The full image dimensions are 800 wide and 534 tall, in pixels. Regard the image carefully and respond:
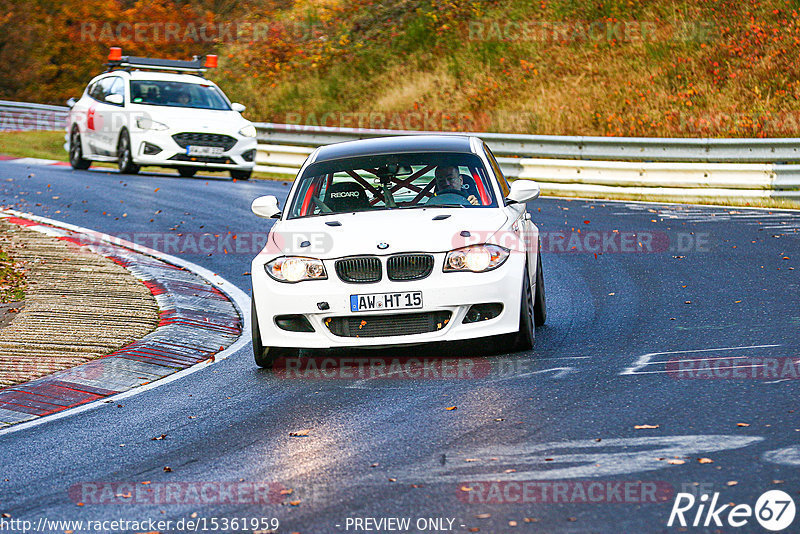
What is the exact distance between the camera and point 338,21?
37.1m

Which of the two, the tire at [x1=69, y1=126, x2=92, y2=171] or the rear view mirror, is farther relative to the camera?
the tire at [x1=69, y1=126, x2=92, y2=171]

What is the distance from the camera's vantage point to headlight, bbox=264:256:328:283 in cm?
823

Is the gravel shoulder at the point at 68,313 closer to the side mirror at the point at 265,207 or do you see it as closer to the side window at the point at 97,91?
the side mirror at the point at 265,207

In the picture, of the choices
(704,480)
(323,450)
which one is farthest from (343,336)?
(704,480)

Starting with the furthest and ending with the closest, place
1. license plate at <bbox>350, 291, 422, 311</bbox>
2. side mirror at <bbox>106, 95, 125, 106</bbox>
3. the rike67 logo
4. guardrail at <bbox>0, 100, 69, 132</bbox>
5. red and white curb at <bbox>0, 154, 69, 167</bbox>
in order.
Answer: guardrail at <bbox>0, 100, 69, 132</bbox> → red and white curb at <bbox>0, 154, 69, 167</bbox> → side mirror at <bbox>106, 95, 125, 106</bbox> → license plate at <bbox>350, 291, 422, 311</bbox> → the rike67 logo

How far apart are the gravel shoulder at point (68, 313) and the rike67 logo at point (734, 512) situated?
5253mm

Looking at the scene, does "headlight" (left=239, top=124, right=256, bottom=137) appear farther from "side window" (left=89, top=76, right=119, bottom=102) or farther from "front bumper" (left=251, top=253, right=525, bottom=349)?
"front bumper" (left=251, top=253, right=525, bottom=349)

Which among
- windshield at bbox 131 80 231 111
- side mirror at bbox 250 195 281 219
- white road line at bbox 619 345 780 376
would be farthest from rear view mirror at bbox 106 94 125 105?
white road line at bbox 619 345 780 376

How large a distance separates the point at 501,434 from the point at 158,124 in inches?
641

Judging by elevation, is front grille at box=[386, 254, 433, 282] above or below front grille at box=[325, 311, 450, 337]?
above

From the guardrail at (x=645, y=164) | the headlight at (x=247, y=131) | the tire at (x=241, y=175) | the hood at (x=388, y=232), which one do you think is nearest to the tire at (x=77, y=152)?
the tire at (x=241, y=175)

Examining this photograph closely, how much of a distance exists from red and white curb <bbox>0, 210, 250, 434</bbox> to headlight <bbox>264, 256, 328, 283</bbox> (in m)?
1.09

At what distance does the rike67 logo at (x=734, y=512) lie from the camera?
4516 millimetres

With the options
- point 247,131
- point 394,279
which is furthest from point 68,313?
point 247,131
